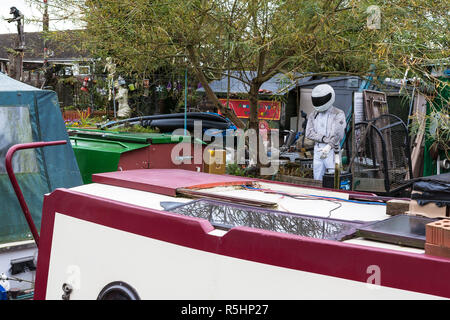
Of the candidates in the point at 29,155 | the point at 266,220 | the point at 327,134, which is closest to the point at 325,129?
the point at 327,134

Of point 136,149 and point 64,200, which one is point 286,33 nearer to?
point 136,149

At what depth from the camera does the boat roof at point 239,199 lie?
243 centimetres

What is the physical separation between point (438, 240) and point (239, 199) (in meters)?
1.30

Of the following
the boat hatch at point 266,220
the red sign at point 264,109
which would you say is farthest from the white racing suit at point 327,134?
the boat hatch at point 266,220

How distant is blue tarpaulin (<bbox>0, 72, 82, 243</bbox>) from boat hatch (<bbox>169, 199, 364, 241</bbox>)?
2.49 m

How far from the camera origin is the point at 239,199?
278cm

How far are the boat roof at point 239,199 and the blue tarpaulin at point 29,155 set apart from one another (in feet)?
4.98

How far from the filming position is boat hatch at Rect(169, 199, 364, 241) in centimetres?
220

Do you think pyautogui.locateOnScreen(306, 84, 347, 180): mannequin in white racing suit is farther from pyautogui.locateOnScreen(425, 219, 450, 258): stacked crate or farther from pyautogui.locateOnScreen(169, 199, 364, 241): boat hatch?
pyautogui.locateOnScreen(425, 219, 450, 258): stacked crate

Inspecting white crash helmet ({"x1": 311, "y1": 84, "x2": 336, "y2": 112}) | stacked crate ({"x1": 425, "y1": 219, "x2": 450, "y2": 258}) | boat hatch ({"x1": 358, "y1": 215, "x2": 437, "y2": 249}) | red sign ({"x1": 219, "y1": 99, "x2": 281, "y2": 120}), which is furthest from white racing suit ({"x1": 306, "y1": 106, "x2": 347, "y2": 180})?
stacked crate ({"x1": 425, "y1": 219, "x2": 450, "y2": 258})

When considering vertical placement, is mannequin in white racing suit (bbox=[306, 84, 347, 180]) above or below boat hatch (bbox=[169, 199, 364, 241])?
above

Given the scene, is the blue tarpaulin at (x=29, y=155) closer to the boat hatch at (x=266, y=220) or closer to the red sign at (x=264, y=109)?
the boat hatch at (x=266, y=220)

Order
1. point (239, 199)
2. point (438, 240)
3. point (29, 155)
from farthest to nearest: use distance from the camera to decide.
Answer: point (29, 155), point (239, 199), point (438, 240)

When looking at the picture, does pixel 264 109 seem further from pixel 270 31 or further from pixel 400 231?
pixel 400 231
